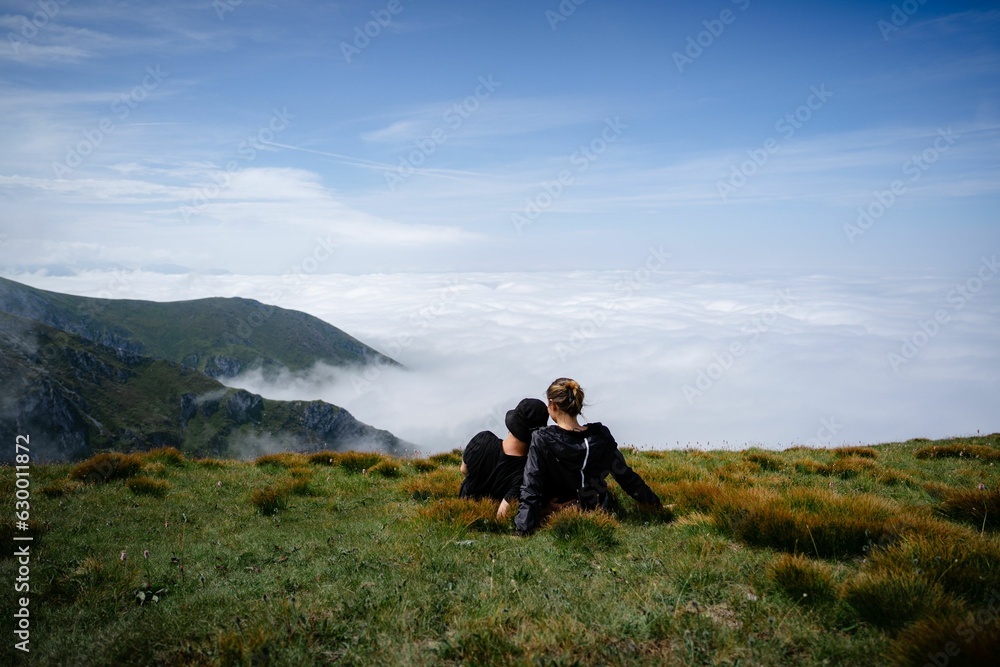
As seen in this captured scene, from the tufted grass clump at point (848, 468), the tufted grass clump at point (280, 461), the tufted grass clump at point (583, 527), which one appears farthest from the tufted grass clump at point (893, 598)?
the tufted grass clump at point (280, 461)

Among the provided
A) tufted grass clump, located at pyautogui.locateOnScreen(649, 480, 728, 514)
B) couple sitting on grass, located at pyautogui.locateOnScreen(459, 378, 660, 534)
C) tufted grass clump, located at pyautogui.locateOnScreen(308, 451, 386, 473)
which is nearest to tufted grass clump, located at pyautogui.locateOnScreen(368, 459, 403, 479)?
tufted grass clump, located at pyautogui.locateOnScreen(308, 451, 386, 473)

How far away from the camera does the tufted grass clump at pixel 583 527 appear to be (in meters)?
6.63

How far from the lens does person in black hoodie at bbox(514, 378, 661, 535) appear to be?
7.57m

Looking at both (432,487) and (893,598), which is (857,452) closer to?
(432,487)

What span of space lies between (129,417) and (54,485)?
22409 cm

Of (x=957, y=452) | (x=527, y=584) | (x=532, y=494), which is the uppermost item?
(x=957, y=452)

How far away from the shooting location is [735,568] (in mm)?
5434

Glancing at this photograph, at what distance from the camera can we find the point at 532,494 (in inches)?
297

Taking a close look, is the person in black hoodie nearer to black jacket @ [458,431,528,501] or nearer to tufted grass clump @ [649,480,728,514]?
tufted grass clump @ [649,480,728,514]

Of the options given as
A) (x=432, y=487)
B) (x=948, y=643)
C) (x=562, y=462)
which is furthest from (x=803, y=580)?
(x=432, y=487)

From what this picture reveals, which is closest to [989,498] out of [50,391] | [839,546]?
[839,546]

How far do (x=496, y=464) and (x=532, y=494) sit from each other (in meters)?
1.43

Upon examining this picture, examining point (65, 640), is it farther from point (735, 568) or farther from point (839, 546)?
point (839, 546)

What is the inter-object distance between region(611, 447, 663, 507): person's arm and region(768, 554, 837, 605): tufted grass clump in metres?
2.93
